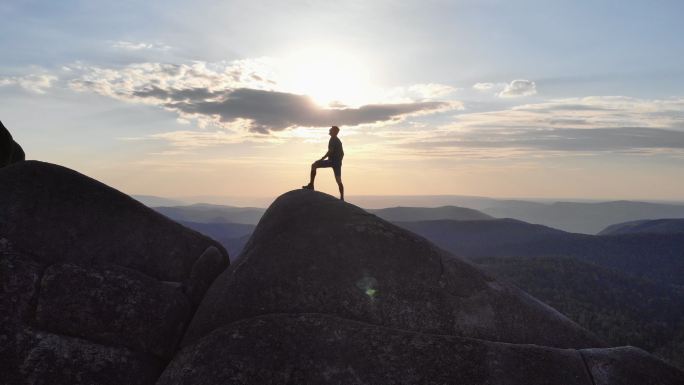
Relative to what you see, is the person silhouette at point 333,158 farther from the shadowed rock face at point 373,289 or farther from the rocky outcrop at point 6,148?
the rocky outcrop at point 6,148

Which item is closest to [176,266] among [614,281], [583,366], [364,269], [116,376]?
[116,376]

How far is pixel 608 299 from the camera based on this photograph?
148 m

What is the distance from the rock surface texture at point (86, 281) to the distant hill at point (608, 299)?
386 ft

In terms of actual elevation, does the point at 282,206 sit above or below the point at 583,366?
above

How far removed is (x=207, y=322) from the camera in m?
13.1

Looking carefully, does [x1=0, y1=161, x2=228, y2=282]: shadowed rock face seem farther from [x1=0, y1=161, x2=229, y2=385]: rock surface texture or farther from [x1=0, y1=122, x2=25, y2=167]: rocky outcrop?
[x1=0, y1=122, x2=25, y2=167]: rocky outcrop

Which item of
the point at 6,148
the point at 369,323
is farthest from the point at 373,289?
the point at 6,148

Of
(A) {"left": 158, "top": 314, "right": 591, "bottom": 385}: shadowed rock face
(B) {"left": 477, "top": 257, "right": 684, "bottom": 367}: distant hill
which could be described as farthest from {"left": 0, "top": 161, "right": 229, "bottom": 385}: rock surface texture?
(B) {"left": 477, "top": 257, "right": 684, "bottom": 367}: distant hill

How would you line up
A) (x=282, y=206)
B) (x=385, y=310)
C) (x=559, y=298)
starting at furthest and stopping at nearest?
(x=559, y=298)
(x=282, y=206)
(x=385, y=310)

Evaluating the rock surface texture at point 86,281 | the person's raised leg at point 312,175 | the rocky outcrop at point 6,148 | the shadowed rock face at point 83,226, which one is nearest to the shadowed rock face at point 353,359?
the rock surface texture at point 86,281

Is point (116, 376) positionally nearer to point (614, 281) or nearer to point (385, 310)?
point (385, 310)

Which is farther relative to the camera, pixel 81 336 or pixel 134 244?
pixel 134 244

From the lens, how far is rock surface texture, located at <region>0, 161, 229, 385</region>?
39.0 feet

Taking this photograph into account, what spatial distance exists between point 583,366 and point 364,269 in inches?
263
